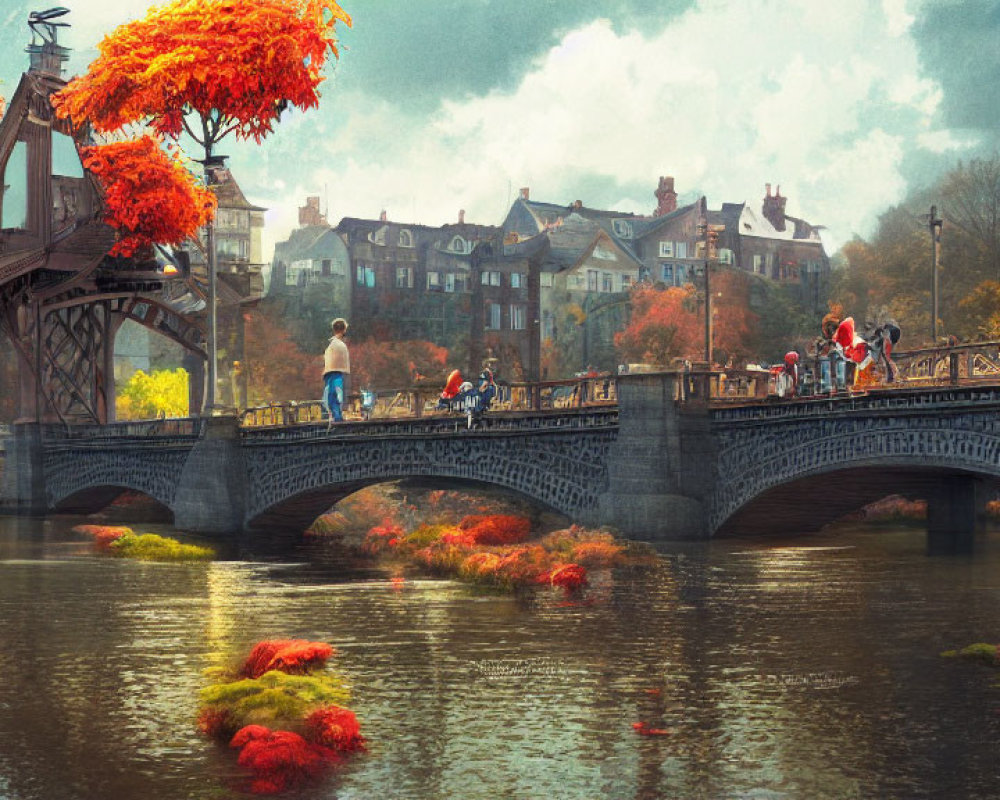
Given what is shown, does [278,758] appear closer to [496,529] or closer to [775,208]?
[496,529]

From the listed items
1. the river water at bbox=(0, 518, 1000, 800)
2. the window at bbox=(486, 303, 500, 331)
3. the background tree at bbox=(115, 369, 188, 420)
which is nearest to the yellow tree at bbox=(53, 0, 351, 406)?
the river water at bbox=(0, 518, 1000, 800)

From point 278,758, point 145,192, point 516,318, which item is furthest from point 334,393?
point 516,318

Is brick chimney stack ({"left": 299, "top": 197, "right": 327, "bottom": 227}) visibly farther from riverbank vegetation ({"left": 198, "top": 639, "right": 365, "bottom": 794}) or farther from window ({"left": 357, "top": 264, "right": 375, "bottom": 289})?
riverbank vegetation ({"left": 198, "top": 639, "right": 365, "bottom": 794})

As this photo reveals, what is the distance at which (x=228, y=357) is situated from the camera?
10094 cm

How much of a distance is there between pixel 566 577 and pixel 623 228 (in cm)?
9916

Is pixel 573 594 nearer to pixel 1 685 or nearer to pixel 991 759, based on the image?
pixel 1 685

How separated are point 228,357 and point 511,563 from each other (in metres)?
64.3

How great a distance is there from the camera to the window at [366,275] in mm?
123000

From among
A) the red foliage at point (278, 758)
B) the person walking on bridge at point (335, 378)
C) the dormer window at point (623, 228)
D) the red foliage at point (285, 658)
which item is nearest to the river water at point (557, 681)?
the red foliage at point (278, 758)

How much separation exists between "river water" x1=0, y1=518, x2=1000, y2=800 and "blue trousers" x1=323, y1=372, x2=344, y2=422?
39.6ft

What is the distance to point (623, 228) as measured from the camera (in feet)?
443

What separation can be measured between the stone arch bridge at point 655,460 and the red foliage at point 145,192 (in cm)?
767

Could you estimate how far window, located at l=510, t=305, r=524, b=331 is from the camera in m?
127

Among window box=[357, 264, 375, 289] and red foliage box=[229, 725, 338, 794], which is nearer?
red foliage box=[229, 725, 338, 794]
